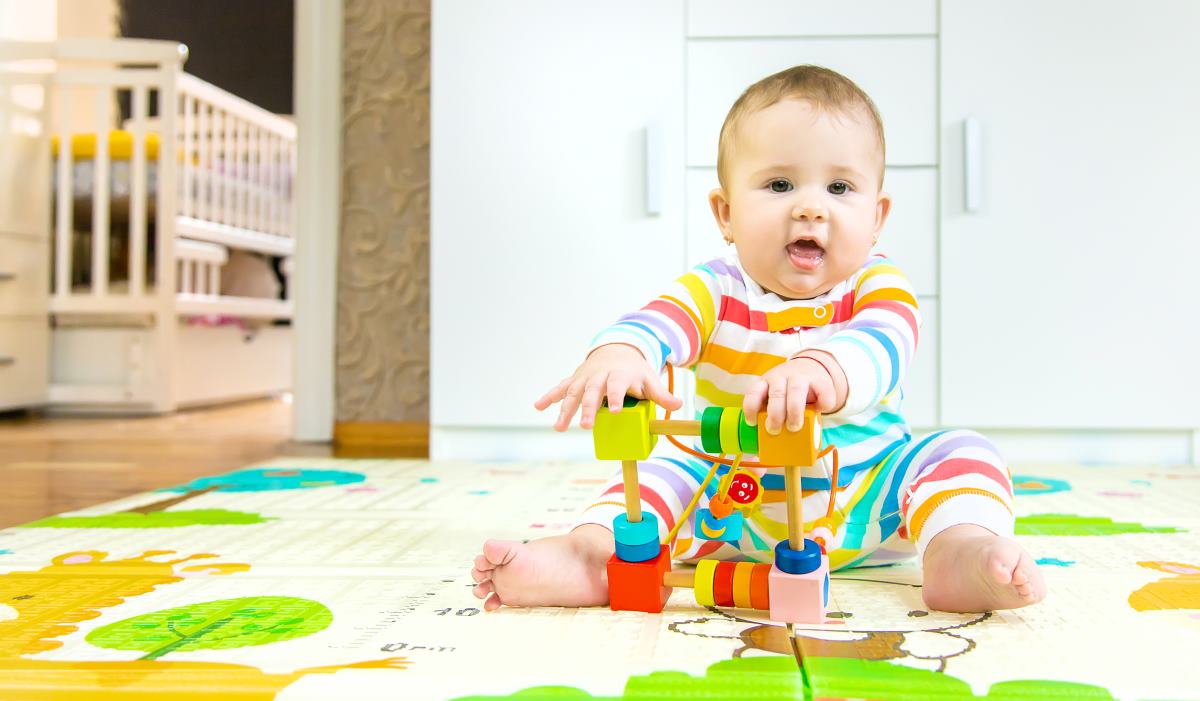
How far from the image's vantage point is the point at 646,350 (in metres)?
0.76

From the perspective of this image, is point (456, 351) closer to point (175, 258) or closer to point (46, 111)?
point (175, 258)

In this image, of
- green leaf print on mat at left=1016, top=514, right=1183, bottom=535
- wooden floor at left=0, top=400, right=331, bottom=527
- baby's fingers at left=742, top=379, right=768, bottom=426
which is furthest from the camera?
wooden floor at left=0, top=400, right=331, bottom=527

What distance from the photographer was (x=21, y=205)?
3.02 metres

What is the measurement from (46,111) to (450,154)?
2.05 meters

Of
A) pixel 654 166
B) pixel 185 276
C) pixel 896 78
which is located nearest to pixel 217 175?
pixel 185 276

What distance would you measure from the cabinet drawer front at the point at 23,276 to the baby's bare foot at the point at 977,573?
2.91m

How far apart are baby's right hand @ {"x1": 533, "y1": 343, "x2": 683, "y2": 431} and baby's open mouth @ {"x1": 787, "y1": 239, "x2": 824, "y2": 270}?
193mm

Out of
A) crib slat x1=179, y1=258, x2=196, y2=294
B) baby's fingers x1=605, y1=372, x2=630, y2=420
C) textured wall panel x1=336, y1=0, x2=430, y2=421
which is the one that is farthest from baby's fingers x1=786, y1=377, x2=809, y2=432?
crib slat x1=179, y1=258, x2=196, y2=294

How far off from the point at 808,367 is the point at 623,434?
0.13m

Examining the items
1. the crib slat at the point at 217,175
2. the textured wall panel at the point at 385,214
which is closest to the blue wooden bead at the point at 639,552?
the textured wall panel at the point at 385,214

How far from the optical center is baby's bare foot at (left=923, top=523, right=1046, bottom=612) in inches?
26.2

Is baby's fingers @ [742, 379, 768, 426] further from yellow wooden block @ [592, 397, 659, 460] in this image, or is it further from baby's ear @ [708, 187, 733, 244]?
baby's ear @ [708, 187, 733, 244]

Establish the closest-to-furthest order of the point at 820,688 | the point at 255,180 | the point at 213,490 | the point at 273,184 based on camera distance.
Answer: the point at 820,688
the point at 213,490
the point at 255,180
the point at 273,184

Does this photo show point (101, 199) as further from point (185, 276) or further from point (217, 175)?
point (217, 175)
